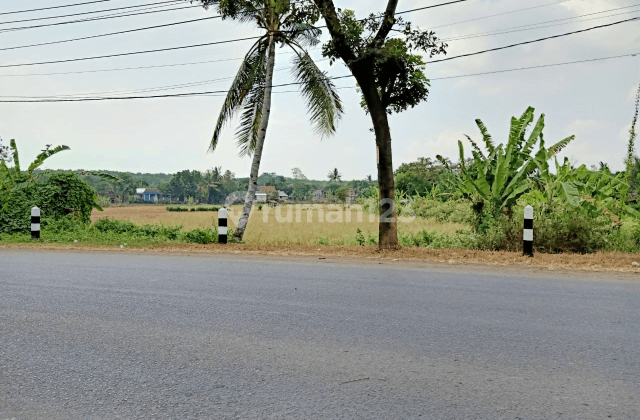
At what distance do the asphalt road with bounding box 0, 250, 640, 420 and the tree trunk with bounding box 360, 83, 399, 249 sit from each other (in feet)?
18.7

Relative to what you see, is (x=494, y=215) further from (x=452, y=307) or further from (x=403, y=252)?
(x=452, y=307)

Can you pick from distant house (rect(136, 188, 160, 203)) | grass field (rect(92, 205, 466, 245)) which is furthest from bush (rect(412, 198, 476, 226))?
distant house (rect(136, 188, 160, 203))

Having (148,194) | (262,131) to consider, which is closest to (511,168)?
(262,131)

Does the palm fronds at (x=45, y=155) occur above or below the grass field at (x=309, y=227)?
above

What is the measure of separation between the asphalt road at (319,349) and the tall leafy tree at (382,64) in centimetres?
590

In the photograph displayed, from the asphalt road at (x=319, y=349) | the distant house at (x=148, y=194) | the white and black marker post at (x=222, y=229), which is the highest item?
the distant house at (x=148, y=194)

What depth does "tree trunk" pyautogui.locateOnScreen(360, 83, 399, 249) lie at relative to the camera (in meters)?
14.0

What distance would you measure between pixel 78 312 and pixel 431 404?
419 centimetres

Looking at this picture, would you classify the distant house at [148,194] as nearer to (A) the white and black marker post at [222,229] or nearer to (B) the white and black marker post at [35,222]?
(B) the white and black marker post at [35,222]

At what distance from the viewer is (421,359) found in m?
4.34

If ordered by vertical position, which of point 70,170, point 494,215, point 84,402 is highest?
point 70,170

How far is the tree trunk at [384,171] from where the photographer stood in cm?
1396

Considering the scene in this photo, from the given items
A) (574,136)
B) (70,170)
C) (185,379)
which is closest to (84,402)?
(185,379)

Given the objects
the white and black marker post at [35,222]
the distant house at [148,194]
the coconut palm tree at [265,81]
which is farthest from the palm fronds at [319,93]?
the distant house at [148,194]
